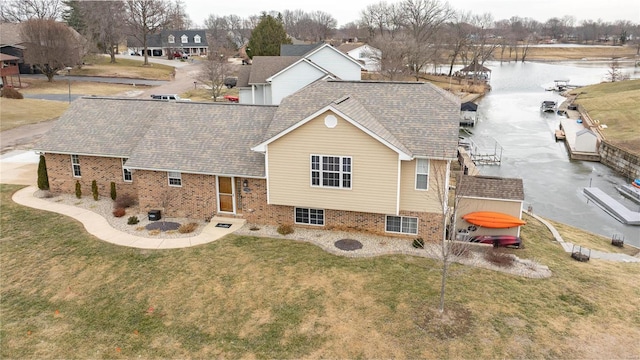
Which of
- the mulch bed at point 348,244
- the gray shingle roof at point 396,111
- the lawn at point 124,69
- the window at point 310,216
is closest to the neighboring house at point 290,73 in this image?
the gray shingle roof at point 396,111

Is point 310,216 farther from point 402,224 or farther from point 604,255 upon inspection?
point 604,255

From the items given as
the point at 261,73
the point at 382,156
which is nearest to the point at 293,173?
the point at 382,156

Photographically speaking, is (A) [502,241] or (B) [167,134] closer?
(A) [502,241]

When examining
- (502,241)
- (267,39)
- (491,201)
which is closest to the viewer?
(502,241)

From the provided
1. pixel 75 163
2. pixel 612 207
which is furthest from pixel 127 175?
pixel 612 207

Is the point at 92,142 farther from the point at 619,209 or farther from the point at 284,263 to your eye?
the point at 619,209

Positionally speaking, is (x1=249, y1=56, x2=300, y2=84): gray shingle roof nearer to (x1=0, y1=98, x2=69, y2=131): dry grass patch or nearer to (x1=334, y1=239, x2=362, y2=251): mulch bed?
(x1=0, y1=98, x2=69, y2=131): dry grass patch

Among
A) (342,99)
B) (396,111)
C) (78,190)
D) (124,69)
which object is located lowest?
(78,190)

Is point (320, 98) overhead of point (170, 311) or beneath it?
overhead
